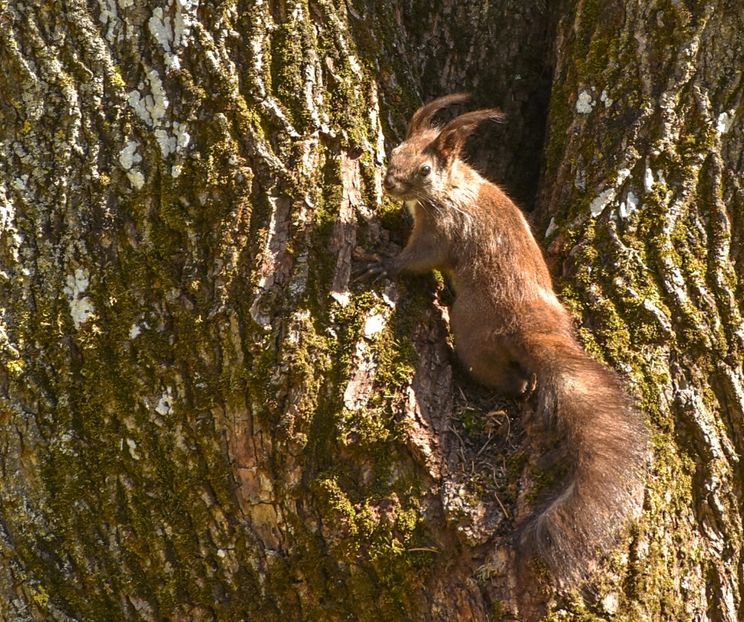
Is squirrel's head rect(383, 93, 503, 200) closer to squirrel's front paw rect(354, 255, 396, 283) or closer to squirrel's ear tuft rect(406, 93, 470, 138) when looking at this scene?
squirrel's ear tuft rect(406, 93, 470, 138)

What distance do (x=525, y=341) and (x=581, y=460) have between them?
785mm

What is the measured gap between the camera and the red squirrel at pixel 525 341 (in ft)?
10.2

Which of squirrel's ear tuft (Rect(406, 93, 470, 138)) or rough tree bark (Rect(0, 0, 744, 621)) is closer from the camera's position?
rough tree bark (Rect(0, 0, 744, 621))

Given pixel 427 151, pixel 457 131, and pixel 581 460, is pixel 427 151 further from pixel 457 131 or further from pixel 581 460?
pixel 581 460

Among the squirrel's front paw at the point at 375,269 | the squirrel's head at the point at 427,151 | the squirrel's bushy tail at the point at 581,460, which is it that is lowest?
the squirrel's bushy tail at the point at 581,460

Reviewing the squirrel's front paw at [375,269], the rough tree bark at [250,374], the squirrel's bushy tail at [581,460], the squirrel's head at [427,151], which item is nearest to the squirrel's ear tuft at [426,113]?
the squirrel's head at [427,151]

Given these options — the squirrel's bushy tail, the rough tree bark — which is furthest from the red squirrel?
the rough tree bark

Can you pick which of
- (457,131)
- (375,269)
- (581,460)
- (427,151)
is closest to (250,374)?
(375,269)

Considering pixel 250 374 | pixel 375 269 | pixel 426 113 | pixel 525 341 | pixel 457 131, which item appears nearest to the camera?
pixel 250 374

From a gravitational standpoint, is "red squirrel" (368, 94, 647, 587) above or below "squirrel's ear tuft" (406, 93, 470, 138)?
below

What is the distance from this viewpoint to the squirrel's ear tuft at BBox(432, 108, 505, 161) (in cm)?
410

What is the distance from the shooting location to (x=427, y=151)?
4.26m

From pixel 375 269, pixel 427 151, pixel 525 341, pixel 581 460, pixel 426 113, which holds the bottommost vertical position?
pixel 581 460

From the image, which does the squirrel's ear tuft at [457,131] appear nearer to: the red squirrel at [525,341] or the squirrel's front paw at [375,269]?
the red squirrel at [525,341]
